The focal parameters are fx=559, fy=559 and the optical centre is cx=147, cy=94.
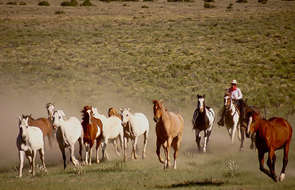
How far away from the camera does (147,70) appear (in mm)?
50125

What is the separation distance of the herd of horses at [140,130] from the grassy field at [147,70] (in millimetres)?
793

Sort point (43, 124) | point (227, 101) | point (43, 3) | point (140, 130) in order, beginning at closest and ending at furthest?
point (140, 130)
point (43, 124)
point (227, 101)
point (43, 3)

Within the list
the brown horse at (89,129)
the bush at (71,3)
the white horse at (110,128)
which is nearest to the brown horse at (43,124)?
the white horse at (110,128)

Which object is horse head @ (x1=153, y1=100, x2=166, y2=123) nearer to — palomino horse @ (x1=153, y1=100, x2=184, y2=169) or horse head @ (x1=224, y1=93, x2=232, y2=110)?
palomino horse @ (x1=153, y1=100, x2=184, y2=169)

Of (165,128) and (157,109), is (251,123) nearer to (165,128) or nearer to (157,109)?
(157,109)

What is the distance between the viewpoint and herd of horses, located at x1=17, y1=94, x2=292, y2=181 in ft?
49.3

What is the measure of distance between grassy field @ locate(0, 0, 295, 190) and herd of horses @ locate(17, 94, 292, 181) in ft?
2.60

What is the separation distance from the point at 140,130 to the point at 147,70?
27832 millimetres

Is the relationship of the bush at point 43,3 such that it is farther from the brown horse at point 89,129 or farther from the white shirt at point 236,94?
the brown horse at point 89,129

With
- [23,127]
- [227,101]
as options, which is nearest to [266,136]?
[23,127]

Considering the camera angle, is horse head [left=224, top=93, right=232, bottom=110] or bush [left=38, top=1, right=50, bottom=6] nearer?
horse head [left=224, top=93, right=232, bottom=110]

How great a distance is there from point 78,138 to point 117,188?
5.12 metres

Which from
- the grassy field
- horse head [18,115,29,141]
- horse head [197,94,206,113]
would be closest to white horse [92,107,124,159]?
the grassy field

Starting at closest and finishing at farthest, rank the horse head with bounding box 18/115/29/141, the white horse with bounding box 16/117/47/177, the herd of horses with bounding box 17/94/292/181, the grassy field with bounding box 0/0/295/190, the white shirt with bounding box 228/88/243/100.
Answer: the herd of horses with bounding box 17/94/292/181, the grassy field with bounding box 0/0/295/190, the horse head with bounding box 18/115/29/141, the white horse with bounding box 16/117/47/177, the white shirt with bounding box 228/88/243/100
